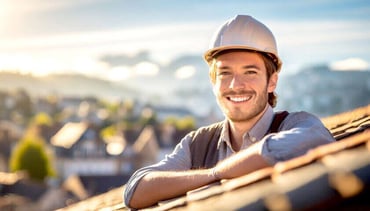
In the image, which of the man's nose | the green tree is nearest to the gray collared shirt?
the man's nose

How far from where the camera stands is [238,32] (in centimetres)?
473

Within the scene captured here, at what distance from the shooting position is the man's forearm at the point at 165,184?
169 inches

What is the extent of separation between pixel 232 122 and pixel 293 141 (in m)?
1.07

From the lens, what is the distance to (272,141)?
404cm

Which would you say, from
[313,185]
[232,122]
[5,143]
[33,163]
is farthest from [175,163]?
[5,143]

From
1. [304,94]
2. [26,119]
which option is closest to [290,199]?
[26,119]

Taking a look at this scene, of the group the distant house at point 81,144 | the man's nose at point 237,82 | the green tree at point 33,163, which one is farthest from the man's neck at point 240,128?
the distant house at point 81,144

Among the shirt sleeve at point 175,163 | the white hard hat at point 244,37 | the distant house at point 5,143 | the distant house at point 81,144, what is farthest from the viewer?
the distant house at point 5,143

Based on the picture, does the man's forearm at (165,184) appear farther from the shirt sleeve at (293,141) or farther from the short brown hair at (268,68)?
the short brown hair at (268,68)

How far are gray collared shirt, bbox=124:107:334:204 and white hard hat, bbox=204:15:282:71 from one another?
37 cm

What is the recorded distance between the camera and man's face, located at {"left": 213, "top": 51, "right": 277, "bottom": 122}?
15.9ft

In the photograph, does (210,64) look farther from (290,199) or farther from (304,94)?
(304,94)

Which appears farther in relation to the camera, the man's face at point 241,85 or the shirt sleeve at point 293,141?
the man's face at point 241,85

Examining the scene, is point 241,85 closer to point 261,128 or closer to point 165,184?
point 261,128
